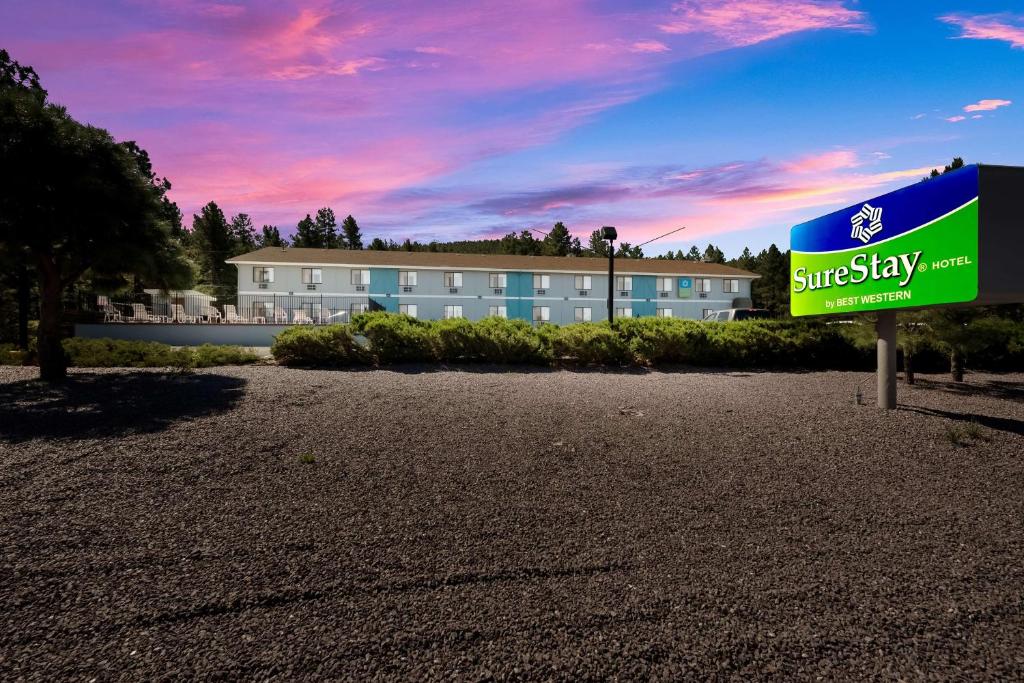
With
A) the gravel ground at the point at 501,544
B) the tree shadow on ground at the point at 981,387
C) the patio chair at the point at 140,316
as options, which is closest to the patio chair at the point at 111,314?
the patio chair at the point at 140,316

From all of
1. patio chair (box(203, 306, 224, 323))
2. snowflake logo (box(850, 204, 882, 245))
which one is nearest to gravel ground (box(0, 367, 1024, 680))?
snowflake logo (box(850, 204, 882, 245))

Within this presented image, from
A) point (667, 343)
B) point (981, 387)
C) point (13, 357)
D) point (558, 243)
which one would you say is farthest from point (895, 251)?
point (558, 243)

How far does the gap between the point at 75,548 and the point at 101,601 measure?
0.97 meters

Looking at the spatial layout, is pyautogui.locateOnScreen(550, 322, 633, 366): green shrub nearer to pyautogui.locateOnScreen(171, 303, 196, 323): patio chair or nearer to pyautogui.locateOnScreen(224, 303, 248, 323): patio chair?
pyautogui.locateOnScreen(224, 303, 248, 323): patio chair

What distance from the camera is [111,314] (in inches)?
922

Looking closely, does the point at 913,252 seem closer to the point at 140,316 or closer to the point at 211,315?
the point at 211,315

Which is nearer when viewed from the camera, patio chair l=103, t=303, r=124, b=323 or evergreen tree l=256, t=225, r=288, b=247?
patio chair l=103, t=303, r=124, b=323

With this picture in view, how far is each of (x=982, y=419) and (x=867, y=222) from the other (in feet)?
12.2

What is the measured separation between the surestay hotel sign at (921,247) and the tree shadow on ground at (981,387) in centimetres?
404

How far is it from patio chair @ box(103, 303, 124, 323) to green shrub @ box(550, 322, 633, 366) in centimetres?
2046

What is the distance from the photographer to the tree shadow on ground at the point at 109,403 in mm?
7285

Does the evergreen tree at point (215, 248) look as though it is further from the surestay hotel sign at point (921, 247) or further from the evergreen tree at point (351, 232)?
the surestay hotel sign at point (921, 247)

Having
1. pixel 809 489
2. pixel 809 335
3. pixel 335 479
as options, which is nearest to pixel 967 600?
pixel 809 489

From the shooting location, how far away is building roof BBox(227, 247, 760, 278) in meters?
37.6
